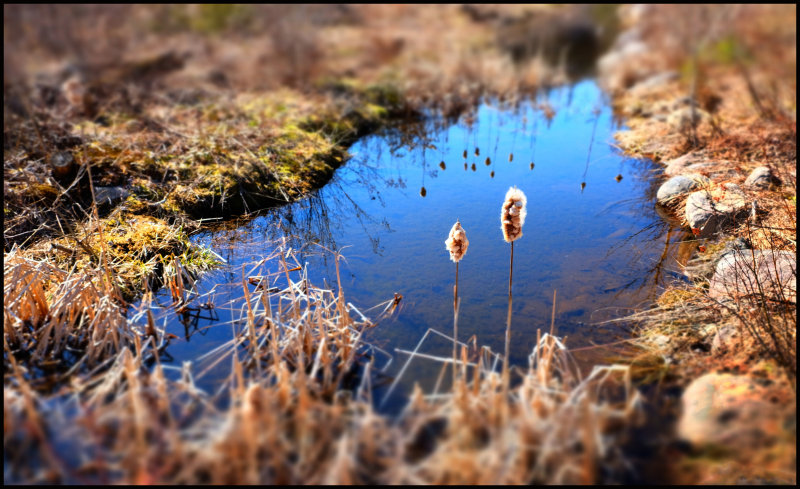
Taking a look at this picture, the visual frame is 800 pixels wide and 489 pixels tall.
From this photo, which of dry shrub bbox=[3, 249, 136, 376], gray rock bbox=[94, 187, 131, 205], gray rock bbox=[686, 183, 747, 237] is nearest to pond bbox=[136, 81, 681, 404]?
gray rock bbox=[686, 183, 747, 237]

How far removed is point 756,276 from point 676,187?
264 centimetres

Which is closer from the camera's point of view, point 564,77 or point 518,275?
point 518,275

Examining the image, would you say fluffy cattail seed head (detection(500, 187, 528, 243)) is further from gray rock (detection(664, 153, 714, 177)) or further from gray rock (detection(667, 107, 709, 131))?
gray rock (detection(667, 107, 709, 131))

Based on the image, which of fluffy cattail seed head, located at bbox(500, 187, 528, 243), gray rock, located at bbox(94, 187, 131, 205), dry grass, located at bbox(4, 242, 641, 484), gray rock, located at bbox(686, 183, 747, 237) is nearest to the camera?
dry grass, located at bbox(4, 242, 641, 484)

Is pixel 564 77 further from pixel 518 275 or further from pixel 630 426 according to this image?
pixel 630 426

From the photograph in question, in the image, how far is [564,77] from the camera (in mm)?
12977

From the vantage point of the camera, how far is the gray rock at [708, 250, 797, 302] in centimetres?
371

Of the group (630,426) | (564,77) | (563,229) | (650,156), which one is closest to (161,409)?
(630,426)

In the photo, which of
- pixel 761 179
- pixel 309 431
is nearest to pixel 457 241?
pixel 309 431

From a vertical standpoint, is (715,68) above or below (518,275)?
above

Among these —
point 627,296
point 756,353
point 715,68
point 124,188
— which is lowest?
point 756,353

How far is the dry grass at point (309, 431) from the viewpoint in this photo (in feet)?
8.00

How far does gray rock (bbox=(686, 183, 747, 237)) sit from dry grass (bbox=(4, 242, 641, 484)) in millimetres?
2775

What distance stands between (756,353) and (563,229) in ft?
8.56
